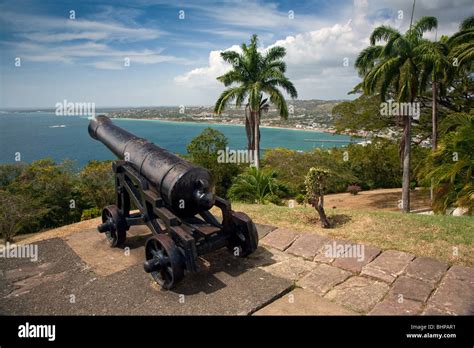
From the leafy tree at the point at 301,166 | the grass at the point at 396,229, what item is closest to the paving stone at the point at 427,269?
the grass at the point at 396,229

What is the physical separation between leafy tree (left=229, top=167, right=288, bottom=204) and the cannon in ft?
21.1

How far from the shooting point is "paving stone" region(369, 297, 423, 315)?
3.42m

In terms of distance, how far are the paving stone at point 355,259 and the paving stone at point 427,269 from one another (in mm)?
528

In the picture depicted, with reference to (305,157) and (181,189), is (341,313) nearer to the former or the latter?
(181,189)

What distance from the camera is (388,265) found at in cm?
446

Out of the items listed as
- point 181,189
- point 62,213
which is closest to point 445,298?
point 181,189

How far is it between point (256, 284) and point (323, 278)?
92 centimetres

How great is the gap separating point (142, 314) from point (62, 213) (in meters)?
17.2

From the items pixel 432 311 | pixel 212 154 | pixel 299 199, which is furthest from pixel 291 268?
pixel 212 154

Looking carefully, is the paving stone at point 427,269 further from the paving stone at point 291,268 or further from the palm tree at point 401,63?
the palm tree at point 401,63

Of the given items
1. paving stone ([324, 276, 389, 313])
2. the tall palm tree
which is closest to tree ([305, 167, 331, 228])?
paving stone ([324, 276, 389, 313])

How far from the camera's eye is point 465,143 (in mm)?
8227

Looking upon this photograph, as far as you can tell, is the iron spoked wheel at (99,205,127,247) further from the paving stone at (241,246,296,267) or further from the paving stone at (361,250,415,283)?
the paving stone at (361,250,415,283)

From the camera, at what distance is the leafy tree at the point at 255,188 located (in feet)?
38.6
